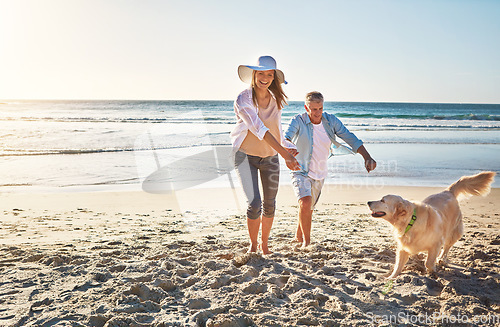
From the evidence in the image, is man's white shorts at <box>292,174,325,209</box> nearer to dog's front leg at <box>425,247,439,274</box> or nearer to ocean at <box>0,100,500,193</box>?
dog's front leg at <box>425,247,439,274</box>

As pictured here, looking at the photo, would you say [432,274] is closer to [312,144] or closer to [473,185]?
[473,185]

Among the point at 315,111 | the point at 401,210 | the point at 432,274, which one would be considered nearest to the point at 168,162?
the point at 315,111

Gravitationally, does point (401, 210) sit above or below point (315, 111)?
below

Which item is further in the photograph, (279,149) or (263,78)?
(263,78)

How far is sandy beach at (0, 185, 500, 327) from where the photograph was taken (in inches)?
110

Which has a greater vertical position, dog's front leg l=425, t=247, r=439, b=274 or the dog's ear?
the dog's ear

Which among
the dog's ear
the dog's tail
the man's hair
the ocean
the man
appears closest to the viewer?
the dog's ear

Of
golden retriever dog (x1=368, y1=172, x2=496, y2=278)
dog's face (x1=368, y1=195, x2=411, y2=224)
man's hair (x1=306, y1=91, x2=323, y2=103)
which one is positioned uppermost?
man's hair (x1=306, y1=91, x2=323, y2=103)

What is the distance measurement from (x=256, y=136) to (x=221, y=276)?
1319 millimetres

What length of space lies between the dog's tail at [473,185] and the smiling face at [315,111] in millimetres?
1619

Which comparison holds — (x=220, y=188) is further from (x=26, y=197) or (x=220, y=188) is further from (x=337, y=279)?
(x=337, y=279)

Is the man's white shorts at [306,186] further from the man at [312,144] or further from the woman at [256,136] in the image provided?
the woman at [256,136]

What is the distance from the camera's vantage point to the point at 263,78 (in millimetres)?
3801

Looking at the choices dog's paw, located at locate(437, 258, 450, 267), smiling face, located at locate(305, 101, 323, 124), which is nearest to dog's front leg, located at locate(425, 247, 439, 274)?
dog's paw, located at locate(437, 258, 450, 267)
